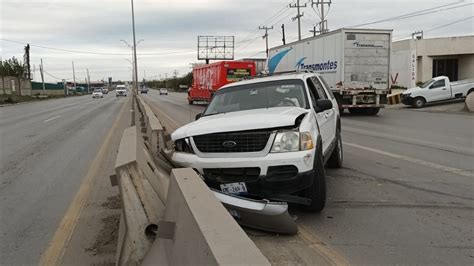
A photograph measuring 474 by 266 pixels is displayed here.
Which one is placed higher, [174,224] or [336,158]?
[174,224]

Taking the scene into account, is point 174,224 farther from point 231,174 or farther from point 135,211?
point 231,174

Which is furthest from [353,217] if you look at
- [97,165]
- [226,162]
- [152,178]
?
[97,165]

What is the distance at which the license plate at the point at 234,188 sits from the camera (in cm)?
548

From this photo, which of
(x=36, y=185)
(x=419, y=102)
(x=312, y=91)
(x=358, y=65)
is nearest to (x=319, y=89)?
(x=312, y=91)

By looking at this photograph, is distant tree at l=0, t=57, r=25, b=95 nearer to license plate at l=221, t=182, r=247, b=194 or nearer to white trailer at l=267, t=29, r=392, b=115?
white trailer at l=267, t=29, r=392, b=115

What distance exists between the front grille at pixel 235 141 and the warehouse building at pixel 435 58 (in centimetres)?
4324

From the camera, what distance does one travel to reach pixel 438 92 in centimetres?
2959

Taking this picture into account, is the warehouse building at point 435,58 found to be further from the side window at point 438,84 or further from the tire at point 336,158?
the tire at point 336,158

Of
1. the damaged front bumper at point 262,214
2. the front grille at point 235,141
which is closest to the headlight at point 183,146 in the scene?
the front grille at point 235,141

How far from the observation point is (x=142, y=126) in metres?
13.7

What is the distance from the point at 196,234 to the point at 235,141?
8.90 ft

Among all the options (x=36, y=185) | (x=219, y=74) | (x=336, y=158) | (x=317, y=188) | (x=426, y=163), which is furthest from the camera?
(x=219, y=74)

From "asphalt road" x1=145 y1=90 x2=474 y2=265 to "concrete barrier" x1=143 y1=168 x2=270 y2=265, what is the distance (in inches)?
45.7

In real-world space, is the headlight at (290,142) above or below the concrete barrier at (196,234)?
above
